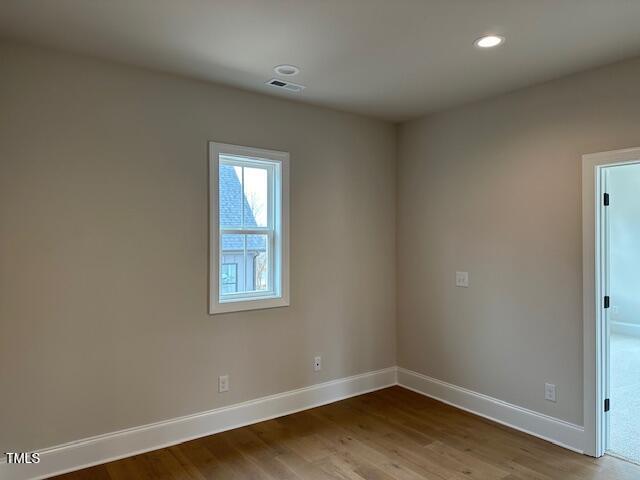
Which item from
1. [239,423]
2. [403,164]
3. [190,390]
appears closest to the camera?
[190,390]

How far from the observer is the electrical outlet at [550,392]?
3.13m

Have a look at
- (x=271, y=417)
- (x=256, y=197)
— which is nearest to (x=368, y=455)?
(x=271, y=417)

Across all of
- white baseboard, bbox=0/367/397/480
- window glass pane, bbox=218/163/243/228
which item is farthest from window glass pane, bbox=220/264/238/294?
white baseboard, bbox=0/367/397/480

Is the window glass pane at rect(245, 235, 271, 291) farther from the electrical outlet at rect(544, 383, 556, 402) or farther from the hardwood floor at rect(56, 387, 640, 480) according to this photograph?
the electrical outlet at rect(544, 383, 556, 402)

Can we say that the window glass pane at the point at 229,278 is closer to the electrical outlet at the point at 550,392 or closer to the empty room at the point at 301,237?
the empty room at the point at 301,237

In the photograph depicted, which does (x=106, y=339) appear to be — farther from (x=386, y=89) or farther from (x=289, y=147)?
(x=386, y=89)

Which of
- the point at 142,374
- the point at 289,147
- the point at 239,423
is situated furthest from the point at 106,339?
the point at 289,147

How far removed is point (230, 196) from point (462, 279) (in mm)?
2184

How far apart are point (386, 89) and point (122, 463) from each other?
10.9 feet

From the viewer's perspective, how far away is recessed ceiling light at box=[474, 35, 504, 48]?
Result: 8.14 feet

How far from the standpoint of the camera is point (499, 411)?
3.47 m

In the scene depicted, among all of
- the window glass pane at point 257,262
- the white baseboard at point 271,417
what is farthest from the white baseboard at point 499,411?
the window glass pane at point 257,262

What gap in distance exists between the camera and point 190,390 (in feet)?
10.4

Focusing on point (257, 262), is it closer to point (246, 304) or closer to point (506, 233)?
point (246, 304)
